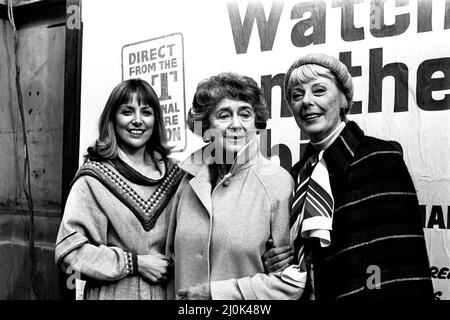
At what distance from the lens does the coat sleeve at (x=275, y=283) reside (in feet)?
6.24

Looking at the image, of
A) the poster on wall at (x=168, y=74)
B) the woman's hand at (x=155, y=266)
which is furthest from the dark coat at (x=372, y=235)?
the poster on wall at (x=168, y=74)

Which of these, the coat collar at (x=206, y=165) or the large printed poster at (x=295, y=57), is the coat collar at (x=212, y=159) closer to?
A: the coat collar at (x=206, y=165)

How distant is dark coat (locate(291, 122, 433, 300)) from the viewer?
1.86 meters

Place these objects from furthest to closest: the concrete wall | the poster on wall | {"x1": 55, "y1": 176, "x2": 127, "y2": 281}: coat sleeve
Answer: the concrete wall
the poster on wall
{"x1": 55, "y1": 176, "x2": 127, "y2": 281}: coat sleeve

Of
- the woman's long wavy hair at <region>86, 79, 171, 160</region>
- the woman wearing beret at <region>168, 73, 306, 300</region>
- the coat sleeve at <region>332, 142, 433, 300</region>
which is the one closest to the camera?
the coat sleeve at <region>332, 142, 433, 300</region>

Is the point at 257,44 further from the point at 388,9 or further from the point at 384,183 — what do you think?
the point at 384,183

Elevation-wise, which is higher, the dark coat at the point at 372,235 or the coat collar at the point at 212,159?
the coat collar at the point at 212,159

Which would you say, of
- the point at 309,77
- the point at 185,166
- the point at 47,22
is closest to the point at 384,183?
the point at 309,77

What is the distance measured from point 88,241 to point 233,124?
2.40 ft

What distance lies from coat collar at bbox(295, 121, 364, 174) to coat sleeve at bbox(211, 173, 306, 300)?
18cm

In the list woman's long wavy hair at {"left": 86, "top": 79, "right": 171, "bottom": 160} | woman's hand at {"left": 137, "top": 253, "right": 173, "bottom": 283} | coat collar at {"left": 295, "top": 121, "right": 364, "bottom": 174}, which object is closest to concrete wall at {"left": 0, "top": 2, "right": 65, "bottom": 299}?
woman's long wavy hair at {"left": 86, "top": 79, "right": 171, "bottom": 160}

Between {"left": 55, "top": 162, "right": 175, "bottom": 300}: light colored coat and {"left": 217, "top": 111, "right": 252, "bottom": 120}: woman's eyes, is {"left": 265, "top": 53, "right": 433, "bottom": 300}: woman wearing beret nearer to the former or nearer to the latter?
{"left": 217, "top": 111, "right": 252, "bottom": 120}: woman's eyes

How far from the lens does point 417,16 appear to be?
225 centimetres

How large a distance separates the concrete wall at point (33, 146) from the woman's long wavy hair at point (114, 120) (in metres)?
1.44
